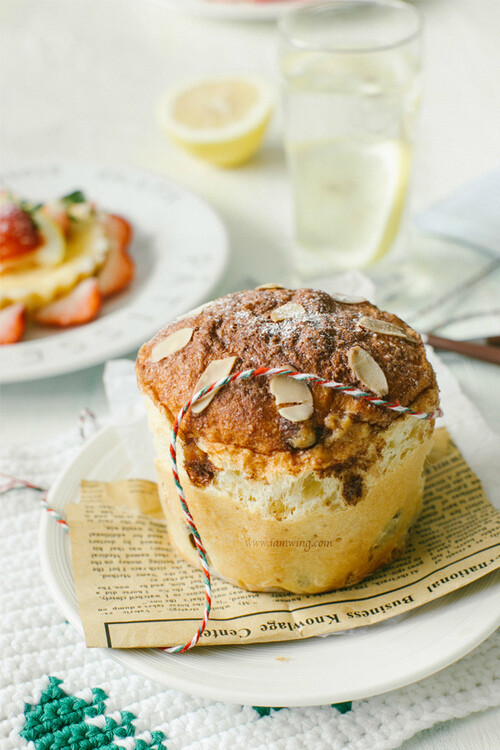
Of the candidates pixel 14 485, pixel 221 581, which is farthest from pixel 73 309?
pixel 221 581

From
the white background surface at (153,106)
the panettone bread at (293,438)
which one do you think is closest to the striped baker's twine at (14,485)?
the white background surface at (153,106)

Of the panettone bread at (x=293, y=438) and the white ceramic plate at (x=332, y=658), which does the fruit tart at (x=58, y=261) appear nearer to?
the panettone bread at (x=293, y=438)

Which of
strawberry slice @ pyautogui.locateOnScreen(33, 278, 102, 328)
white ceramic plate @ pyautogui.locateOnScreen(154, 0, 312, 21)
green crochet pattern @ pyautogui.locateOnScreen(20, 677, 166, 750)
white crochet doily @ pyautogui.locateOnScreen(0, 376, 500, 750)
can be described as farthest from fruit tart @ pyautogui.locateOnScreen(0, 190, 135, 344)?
white ceramic plate @ pyautogui.locateOnScreen(154, 0, 312, 21)

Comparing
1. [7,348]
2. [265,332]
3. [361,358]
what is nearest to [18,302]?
[7,348]

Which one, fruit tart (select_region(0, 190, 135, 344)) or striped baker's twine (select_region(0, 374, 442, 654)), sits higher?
striped baker's twine (select_region(0, 374, 442, 654))

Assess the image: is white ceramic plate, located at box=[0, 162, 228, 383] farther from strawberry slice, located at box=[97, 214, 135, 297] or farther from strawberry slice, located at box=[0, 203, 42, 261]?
strawberry slice, located at box=[0, 203, 42, 261]

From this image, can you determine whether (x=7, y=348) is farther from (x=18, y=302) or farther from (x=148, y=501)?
(x=148, y=501)

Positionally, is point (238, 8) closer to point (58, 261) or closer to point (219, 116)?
point (219, 116)
